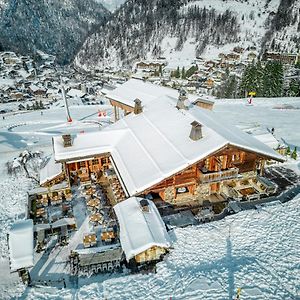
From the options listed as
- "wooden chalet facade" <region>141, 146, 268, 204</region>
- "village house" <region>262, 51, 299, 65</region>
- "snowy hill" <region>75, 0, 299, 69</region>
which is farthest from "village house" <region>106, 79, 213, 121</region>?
"snowy hill" <region>75, 0, 299, 69</region>

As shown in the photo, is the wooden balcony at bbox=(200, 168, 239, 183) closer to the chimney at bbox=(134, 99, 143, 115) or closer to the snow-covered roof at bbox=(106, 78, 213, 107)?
the chimney at bbox=(134, 99, 143, 115)

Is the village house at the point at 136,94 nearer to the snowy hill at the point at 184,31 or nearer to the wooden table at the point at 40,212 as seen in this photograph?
the wooden table at the point at 40,212

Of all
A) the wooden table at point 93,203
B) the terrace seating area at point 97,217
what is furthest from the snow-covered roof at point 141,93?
the wooden table at point 93,203

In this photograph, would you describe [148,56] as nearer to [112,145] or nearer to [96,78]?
[96,78]

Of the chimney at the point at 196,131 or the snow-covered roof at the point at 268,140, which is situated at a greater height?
the chimney at the point at 196,131

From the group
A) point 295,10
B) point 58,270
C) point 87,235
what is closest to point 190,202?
point 87,235
